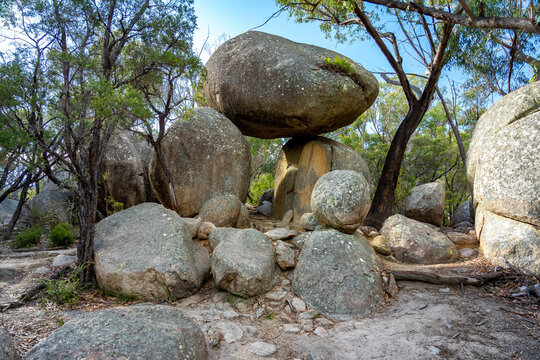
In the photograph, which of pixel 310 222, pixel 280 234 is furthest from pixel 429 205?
pixel 280 234

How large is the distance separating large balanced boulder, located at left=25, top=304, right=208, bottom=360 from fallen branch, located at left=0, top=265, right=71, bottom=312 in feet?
6.55

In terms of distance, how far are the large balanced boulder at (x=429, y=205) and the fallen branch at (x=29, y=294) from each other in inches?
316

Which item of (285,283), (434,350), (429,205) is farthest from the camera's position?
(429,205)

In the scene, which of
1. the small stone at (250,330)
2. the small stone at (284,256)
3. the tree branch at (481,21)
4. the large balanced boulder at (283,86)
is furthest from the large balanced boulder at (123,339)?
the tree branch at (481,21)

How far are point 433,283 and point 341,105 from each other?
14.2ft

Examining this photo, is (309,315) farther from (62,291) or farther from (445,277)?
(62,291)

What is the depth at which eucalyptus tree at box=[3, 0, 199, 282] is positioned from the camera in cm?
534

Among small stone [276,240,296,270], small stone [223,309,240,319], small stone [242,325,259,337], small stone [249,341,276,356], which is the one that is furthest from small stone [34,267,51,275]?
small stone [249,341,276,356]

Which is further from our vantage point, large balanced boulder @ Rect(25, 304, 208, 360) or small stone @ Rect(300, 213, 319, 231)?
small stone @ Rect(300, 213, 319, 231)

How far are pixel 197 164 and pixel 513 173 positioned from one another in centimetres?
588

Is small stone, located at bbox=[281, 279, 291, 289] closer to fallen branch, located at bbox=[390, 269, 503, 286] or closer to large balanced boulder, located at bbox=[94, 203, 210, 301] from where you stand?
large balanced boulder, located at bbox=[94, 203, 210, 301]

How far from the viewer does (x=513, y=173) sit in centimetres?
570

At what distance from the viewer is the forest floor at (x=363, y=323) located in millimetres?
3717

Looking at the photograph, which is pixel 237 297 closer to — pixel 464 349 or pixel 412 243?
pixel 464 349
